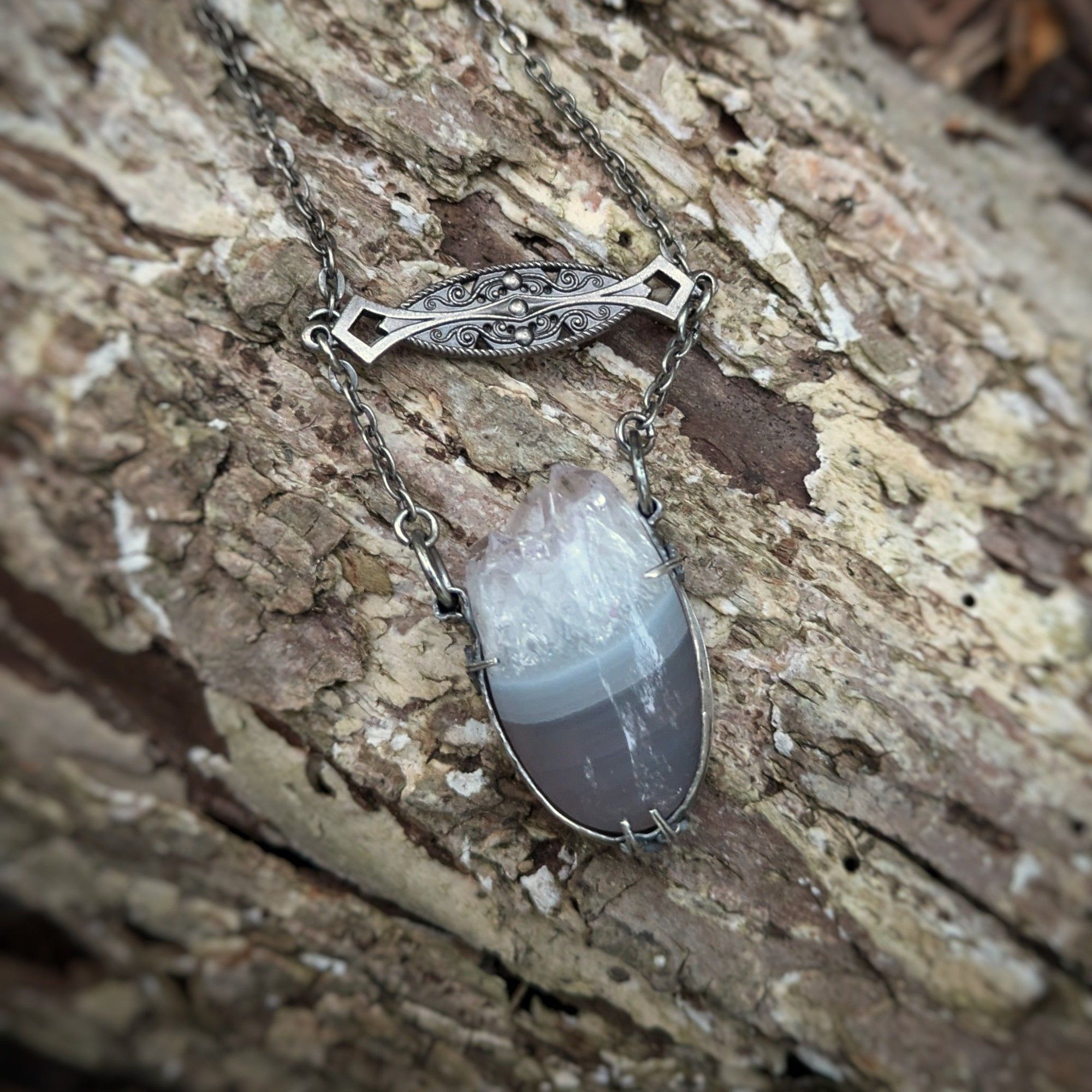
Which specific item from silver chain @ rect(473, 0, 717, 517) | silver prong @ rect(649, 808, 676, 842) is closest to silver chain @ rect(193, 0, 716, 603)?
silver chain @ rect(473, 0, 717, 517)

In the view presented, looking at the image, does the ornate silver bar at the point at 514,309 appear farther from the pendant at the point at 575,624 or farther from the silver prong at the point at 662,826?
the silver prong at the point at 662,826

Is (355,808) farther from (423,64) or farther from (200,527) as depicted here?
(423,64)

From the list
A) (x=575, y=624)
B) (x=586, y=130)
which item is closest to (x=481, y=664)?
(x=575, y=624)

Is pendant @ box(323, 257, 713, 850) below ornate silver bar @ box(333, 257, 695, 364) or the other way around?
below

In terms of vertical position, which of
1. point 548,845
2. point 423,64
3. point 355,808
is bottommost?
point 355,808

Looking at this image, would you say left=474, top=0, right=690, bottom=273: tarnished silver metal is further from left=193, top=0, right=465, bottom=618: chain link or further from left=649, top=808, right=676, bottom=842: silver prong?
left=649, top=808, right=676, bottom=842: silver prong

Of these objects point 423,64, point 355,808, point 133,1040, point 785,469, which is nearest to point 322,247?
point 423,64

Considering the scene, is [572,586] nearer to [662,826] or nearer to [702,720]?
[702,720]
